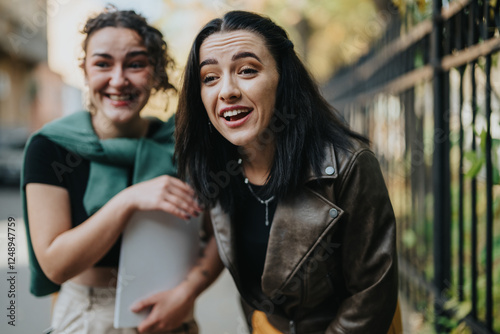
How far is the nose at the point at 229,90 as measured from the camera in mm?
1625

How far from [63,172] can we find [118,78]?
0.48 metres

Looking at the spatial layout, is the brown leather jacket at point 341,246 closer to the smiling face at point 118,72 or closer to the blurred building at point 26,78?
the smiling face at point 118,72

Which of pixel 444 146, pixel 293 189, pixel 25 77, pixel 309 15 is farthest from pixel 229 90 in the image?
pixel 25 77

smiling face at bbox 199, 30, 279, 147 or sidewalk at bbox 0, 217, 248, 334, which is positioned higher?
smiling face at bbox 199, 30, 279, 147

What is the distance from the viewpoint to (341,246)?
1.68 metres

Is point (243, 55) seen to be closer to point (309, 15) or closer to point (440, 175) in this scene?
point (440, 175)

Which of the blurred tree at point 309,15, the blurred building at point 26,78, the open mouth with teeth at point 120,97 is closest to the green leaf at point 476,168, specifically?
the open mouth with teeth at point 120,97

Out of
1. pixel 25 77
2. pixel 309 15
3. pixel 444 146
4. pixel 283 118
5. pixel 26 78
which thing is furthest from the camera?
pixel 26 78

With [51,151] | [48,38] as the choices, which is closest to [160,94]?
[51,151]

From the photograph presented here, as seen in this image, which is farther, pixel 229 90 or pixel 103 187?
pixel 103 187

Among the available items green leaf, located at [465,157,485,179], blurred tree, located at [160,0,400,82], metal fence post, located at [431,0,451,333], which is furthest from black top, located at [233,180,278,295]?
blurred tree, located at [160,0,400,82]

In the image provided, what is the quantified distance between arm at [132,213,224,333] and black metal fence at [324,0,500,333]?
4.20 feet

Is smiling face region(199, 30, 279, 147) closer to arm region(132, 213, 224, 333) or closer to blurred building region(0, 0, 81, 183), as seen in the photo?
arm region(132, 213, 224, 333)

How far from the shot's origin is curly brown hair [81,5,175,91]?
1.94 meters
